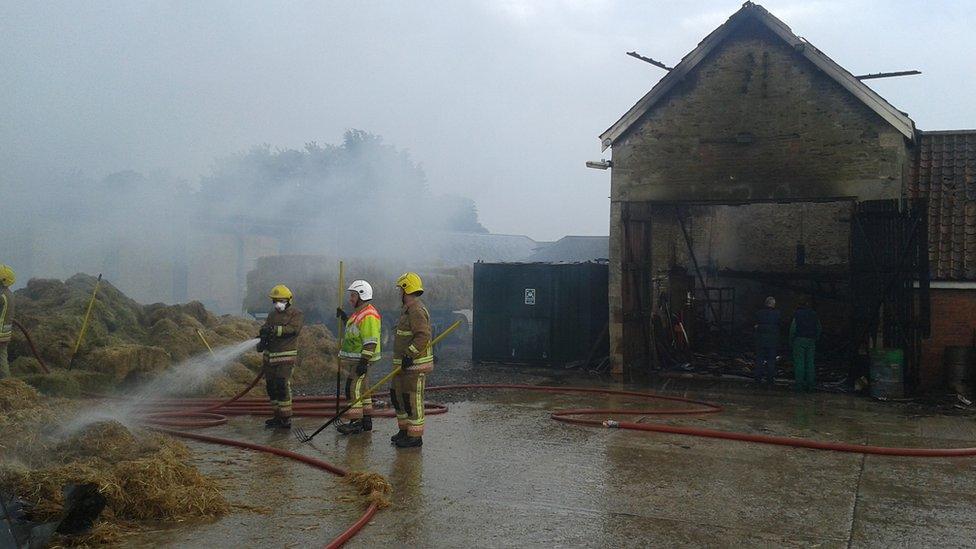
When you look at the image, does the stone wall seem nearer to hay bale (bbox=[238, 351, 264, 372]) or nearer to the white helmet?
hay bale (bbox=[238, 351, 264, 372])

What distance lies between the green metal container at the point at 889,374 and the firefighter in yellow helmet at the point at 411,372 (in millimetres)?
7977

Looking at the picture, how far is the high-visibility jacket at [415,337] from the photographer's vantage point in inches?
322

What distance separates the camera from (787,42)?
13.8 meters

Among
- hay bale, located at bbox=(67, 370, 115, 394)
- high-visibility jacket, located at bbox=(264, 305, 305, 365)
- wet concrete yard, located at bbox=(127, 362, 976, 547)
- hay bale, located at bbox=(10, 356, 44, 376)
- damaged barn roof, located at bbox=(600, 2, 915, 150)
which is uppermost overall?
damaged barn roof, located at bbox=(600, 2, 915, 150)

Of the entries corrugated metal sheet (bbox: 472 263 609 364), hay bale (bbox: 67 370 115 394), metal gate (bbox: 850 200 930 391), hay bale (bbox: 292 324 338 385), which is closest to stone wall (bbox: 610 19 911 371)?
metal gate (bbox: 850 200 930 391)

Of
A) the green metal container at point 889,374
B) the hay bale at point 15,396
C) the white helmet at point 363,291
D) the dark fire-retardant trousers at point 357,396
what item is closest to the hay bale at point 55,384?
the hay bale at point 15,396

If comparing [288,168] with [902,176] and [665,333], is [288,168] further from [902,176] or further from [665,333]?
[902,176]

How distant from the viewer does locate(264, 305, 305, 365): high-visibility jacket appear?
921cm

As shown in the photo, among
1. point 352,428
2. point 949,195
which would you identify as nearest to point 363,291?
point 352,428

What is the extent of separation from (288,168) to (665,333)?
79.4 feet

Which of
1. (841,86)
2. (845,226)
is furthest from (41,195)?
(845,226)

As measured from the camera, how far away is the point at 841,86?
531 inches

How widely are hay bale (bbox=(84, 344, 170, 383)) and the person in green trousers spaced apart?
10.3m

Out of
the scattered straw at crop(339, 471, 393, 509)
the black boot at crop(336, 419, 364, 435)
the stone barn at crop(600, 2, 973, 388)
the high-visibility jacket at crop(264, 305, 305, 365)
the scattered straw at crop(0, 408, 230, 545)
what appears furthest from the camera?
the stone barn at crop(600, 2, 973, 388)
